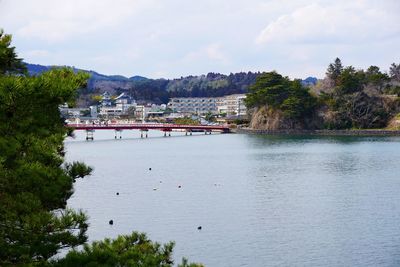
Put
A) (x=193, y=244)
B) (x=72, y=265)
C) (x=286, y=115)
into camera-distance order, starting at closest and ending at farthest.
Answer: (x=72, y=265) < (x=193, y=244) < (x=286, y=115)

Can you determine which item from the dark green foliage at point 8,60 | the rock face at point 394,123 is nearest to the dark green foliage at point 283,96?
the rock face at point 394,123

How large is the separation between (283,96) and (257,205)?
77330 millimetres

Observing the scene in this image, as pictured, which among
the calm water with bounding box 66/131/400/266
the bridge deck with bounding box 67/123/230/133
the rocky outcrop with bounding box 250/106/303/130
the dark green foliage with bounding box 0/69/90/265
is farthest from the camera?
the rocky outcrop with bounding box 250/106/303/130

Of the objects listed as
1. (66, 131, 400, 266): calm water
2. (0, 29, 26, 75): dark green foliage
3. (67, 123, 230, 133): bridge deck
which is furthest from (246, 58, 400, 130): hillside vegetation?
(0, 29, 26, 75): dark green foliage

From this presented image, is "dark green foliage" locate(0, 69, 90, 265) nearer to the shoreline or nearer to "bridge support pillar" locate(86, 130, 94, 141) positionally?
the shoreline

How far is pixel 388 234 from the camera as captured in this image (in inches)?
1013

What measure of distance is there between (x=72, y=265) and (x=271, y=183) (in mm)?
35679

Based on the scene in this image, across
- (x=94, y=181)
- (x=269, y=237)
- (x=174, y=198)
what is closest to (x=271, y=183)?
(x=174, y=198)

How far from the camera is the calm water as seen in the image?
2353 cm

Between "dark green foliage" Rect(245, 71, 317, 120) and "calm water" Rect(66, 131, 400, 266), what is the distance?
126 feet

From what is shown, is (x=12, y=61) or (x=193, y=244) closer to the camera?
(x=12, y=61)

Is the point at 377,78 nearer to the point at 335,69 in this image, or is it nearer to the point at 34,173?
the point at 335,69

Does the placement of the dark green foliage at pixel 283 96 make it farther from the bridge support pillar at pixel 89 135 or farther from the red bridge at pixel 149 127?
the bridge support pillar at pixel 89 135

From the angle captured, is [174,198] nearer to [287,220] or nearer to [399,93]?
[287,220]
